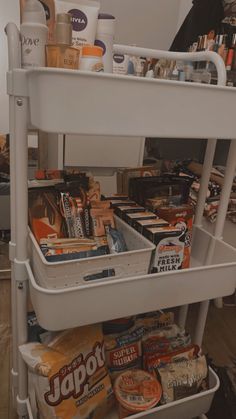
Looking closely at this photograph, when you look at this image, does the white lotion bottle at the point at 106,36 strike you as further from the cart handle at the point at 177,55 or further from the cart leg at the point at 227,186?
the cart leg at the point at 227,186

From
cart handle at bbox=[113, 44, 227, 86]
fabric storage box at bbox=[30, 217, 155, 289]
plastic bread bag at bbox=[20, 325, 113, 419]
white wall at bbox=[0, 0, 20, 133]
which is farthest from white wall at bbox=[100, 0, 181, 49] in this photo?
plastic bread bag at bbox=[20, 325, 113, 419]

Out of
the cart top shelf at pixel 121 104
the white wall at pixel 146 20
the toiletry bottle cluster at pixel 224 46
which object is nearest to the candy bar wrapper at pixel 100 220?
the cart top shelf at pixel 121 104

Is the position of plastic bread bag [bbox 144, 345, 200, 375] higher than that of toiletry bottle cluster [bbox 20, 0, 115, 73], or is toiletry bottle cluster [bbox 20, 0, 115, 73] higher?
toiletry bottle cluster [bbox 20, 0, 115, 73]

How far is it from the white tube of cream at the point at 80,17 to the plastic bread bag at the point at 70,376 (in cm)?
68

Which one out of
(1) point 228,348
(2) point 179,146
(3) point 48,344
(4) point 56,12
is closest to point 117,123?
(4) point 56,12

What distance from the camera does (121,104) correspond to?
21.3 inches

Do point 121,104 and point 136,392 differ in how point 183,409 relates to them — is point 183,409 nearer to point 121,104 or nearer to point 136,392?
point 136,392

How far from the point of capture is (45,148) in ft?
5.10

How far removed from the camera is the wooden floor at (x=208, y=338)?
111cm

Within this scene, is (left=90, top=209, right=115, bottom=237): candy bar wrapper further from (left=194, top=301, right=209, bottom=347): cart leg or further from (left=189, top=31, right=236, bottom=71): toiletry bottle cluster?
(left=189, top=31, right=236, bottom=71): toiletry bottle cluster

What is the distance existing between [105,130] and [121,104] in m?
0.05

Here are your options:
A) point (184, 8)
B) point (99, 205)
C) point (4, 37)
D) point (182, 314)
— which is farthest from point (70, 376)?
point (4, 37)

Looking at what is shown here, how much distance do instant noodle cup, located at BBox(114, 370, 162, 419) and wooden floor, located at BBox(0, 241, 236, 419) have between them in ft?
1.37

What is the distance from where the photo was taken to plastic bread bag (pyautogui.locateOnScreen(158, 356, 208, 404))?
840mm
